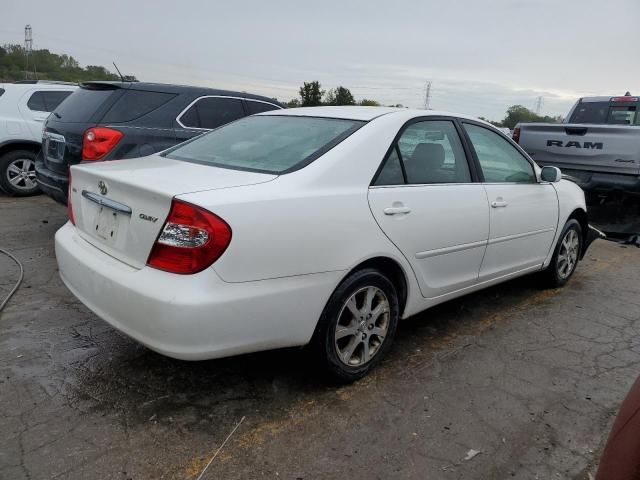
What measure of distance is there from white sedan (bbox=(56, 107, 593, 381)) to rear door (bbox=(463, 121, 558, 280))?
0.02m

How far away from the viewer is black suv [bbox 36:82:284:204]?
5207 millimetres

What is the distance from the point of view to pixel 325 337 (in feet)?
9.23

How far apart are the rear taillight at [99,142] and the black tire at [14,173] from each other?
3.30 m

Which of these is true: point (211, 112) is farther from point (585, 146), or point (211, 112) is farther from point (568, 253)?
point (585, 146)

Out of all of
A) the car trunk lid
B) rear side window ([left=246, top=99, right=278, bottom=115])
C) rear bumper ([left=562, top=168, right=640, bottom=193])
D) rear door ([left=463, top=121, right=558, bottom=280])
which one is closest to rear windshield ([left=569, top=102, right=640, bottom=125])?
rear bumper ([left=562, top=168, right=640, bottom=193])

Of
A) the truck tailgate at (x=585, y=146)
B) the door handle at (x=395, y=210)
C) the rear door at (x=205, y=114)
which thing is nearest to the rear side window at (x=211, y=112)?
the rear door at (x=205, y=114)

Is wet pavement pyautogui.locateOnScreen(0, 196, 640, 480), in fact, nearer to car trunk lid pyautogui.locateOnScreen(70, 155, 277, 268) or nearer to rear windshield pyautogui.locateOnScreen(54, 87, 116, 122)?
car trunk lid pyautogui.locateOnScreen(70, 155, 277, 268)

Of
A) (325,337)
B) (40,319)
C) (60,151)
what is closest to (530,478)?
(325,337)

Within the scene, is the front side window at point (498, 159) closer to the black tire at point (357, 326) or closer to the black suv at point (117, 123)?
the black tire at point (357, 326)

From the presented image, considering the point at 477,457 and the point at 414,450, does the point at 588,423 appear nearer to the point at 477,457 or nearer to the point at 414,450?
the point at 477,457

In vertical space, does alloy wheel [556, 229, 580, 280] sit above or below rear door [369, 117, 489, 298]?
below

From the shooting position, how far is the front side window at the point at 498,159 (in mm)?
3928

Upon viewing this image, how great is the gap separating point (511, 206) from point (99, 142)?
12.2 feet

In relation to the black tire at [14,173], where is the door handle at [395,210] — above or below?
above
